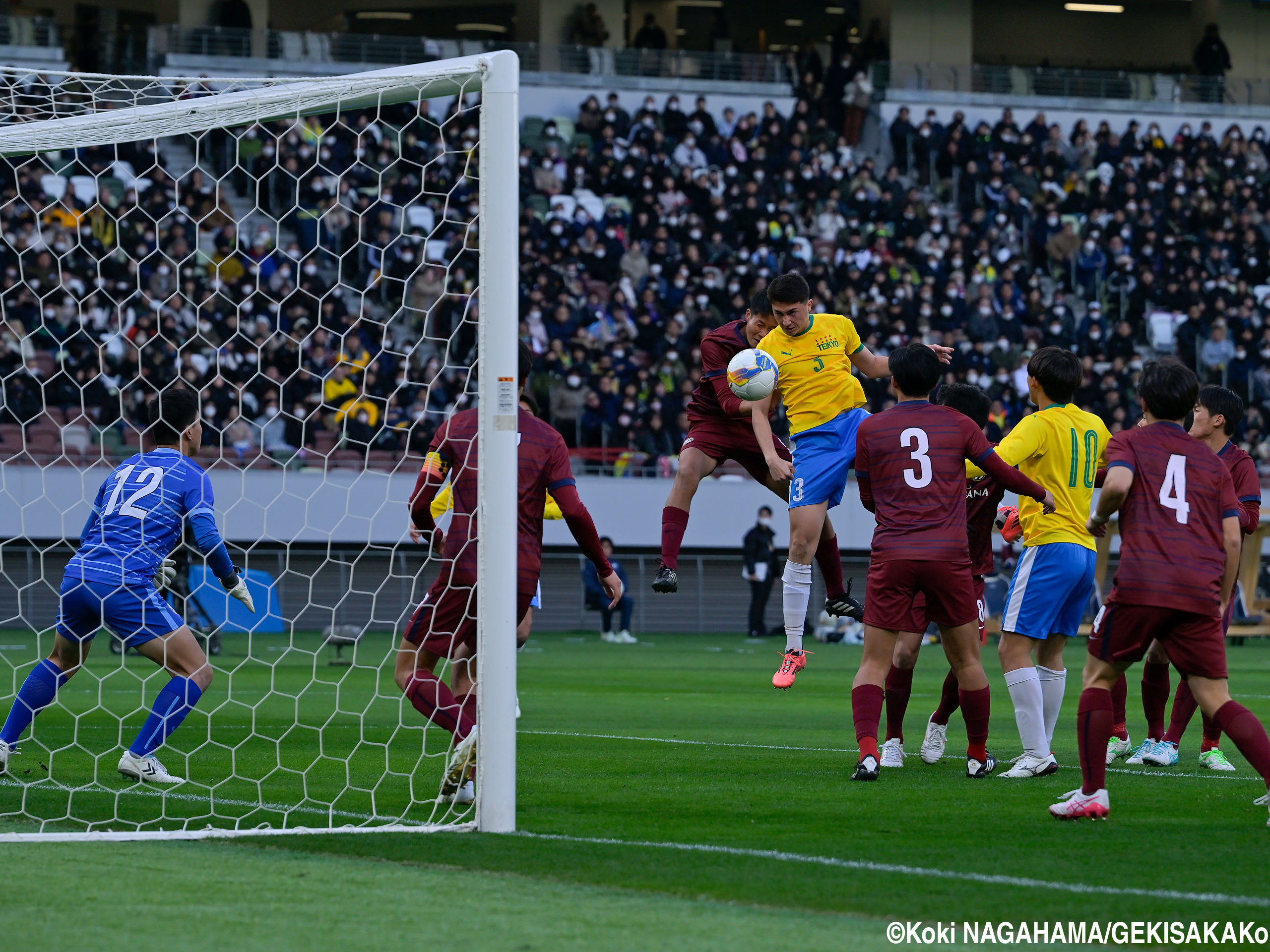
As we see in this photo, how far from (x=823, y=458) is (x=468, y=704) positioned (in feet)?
9.55

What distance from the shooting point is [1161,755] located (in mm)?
8594

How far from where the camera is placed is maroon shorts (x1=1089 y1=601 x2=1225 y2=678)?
606cm

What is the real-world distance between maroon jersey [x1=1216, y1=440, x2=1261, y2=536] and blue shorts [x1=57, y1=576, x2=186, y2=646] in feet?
17.6

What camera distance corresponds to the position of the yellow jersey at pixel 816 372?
9008 mm

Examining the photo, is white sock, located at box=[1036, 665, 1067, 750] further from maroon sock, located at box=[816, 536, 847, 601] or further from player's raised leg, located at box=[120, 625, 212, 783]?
player's raised leg, located at box=[120, 625, 212, 783]

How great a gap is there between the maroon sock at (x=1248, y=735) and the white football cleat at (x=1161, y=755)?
254 cm

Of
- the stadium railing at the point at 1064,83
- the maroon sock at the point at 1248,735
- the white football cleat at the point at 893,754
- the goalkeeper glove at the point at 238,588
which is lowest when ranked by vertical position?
the white football cleat at the point at 893,754

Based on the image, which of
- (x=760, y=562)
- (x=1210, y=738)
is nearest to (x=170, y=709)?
(x=1210, y=738)

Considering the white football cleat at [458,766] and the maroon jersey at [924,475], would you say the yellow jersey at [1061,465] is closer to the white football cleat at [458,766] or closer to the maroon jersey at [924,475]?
the maroon jersey at [924,475]

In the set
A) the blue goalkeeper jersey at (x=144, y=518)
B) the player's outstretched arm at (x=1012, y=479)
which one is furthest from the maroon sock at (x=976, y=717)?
the blue goalkeeper jersey at (x=144, y=518)

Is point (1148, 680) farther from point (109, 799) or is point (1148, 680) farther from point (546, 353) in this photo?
point (546, 353)

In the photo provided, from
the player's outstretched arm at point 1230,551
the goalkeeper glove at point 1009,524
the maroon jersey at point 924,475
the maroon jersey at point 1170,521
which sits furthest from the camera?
the goalkeeper glove at point 1009,524

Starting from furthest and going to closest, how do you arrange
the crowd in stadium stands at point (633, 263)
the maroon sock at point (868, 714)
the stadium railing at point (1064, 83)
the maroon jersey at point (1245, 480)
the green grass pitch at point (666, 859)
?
the stadium railing at point (1064, 83)
the crowd in stadium stands at point (633, 263)
the maroon jersey at point (1245, 480)
the maroon sock at point (868, 714)
the green grass pitch at point (666, 859)

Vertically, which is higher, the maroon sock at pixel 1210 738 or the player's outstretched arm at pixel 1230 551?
the player's outstretched arm at pixel 1230 551
